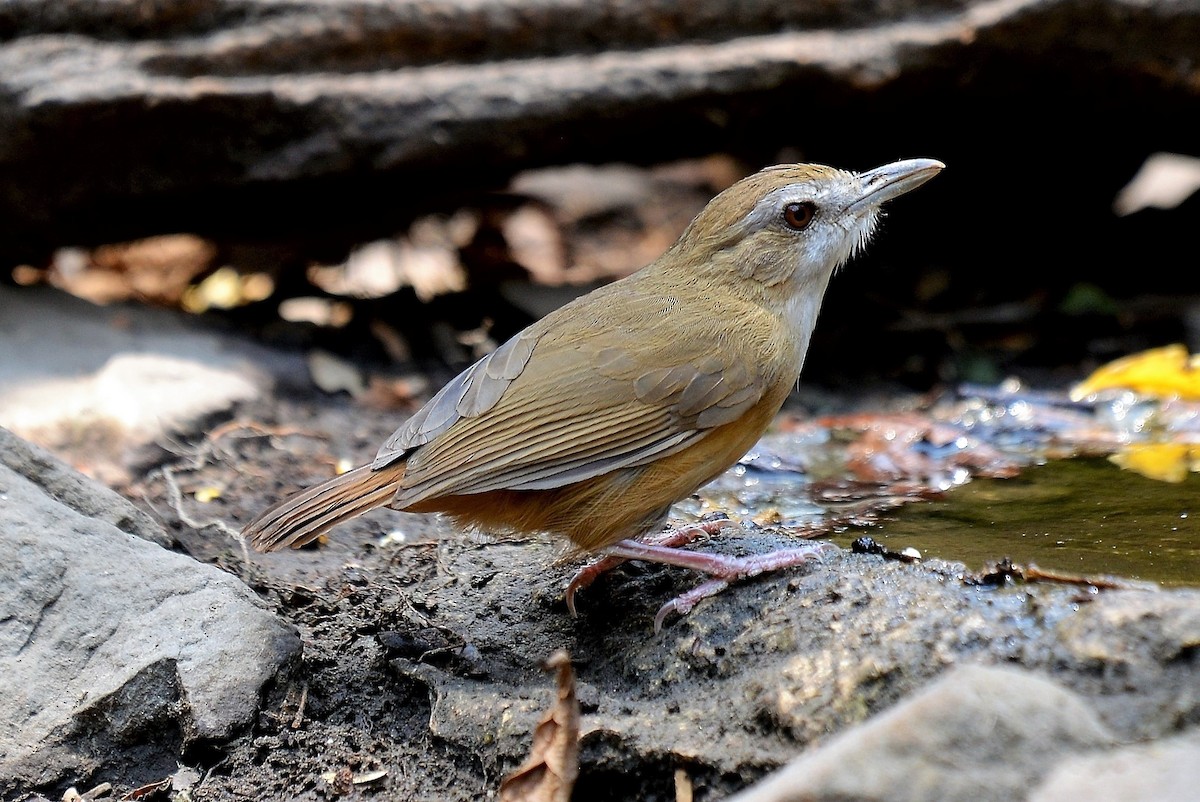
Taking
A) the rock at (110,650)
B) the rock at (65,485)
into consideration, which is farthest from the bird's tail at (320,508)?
the rock at (65,485)

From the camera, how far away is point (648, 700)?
281 cm

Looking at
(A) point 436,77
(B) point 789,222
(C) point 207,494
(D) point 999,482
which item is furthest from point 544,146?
(D) point 999,482

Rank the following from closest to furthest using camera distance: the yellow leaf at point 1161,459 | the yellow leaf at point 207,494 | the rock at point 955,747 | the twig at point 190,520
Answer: the rock at point 955,747, the twig at point 190,520, the yellow leaf at point 1161,459, the yellow leaf at point 207,494

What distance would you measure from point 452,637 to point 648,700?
75 centimetres

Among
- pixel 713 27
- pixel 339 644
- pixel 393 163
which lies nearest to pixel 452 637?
pixel 339 644

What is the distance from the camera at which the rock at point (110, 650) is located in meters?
2.88

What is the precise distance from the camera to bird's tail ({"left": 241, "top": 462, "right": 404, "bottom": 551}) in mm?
3256

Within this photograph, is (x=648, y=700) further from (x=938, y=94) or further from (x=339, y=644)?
(x=938, y=94)

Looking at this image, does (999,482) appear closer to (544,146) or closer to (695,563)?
(695,563)

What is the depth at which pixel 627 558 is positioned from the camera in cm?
337

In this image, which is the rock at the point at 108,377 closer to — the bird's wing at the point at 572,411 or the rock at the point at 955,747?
the bird's wing at the point at 572,411

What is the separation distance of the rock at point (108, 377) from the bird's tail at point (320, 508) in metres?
1.44

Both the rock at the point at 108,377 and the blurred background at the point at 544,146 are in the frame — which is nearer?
the rock at the point at 108,377

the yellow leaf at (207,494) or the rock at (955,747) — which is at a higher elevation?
the rock at (955,747)
